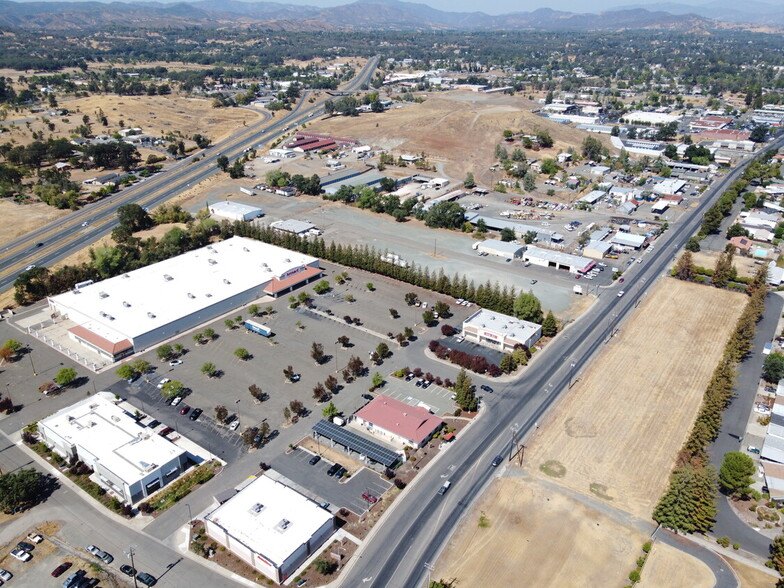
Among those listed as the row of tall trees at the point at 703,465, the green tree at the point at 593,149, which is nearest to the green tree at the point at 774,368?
the row of tall trees at the point at 703,465

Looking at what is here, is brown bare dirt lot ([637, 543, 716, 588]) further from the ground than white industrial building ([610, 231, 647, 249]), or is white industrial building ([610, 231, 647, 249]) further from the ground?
white industrial building ([610, 231, 647, 249])

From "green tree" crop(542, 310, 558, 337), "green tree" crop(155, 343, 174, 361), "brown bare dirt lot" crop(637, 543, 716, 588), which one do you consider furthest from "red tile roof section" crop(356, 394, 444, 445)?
"green tree" crop(155, 343, 174, 361)

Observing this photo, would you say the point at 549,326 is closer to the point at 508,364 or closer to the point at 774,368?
the point at 508,364

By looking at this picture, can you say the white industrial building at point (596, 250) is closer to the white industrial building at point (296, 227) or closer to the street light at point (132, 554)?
the white industrial building at point (296, 227)

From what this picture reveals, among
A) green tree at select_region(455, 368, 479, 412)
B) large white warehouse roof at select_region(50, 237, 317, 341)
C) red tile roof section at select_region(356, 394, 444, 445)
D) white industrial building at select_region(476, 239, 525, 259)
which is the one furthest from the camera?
white industrial building at select_region(476, 239, 525, 259)

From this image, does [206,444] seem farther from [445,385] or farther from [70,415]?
[445,385]

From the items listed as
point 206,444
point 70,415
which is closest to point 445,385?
point 206,444

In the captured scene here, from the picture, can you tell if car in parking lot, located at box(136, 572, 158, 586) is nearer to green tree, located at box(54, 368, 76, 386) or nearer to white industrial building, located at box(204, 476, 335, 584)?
white industrial building, located at box(204, 476, 335, 584)
